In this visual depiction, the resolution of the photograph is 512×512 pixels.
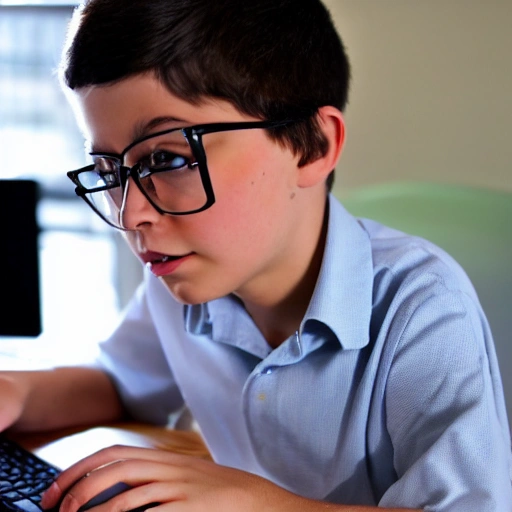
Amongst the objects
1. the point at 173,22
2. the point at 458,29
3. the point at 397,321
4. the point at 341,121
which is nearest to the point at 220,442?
the point at 397,321

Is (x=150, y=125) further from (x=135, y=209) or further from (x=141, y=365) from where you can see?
(x=141, y=365)

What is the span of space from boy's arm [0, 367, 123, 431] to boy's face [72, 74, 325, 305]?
1.03ft

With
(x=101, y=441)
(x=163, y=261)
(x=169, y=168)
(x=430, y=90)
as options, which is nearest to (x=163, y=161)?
(x=169, y=168)

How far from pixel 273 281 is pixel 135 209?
25cm

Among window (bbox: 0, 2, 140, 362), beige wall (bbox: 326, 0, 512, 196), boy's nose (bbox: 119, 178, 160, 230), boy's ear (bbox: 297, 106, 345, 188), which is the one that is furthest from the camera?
window (bbox: 0, 2, 140, 362)

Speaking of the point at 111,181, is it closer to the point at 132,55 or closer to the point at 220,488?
the point at 132,55

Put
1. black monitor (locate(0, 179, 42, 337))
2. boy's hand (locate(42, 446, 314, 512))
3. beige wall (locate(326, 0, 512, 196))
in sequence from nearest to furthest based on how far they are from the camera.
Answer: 1. boy's hand (locate(42, 446, 314, 512))
2. black monitor (locate(0, 179, 42, 337))
3. beige wall (locate(326, 0, 512, 196))

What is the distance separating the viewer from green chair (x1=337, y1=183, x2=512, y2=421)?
95cm

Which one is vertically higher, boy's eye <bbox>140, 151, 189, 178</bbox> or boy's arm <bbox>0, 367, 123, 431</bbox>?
boy's eye <bbox>140, 151, 189, 178</bbox>

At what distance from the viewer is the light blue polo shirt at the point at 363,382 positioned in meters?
0.69

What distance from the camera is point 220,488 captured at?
655 mm

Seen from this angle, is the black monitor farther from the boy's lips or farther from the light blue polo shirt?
the boy's lips

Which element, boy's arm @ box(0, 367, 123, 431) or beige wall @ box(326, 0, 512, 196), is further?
beige wall @ box(326, 0, 512, 196)

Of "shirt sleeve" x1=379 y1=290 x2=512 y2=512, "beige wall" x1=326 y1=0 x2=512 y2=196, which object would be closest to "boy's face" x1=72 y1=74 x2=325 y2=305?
"shirt sleeve" x1=379 y1=290 x2=512 y2=512
